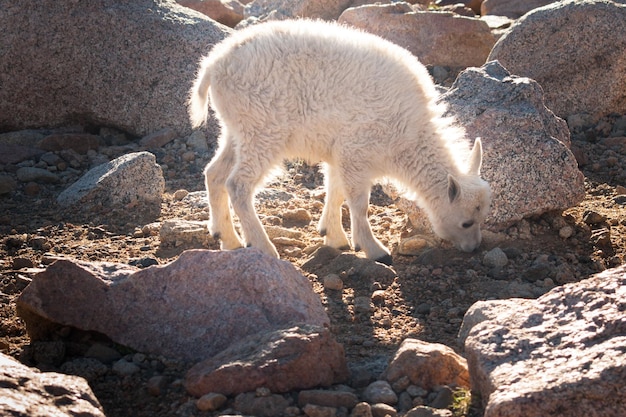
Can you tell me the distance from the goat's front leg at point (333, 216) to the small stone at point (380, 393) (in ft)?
11.9

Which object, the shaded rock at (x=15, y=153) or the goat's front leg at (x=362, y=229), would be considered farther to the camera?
the shaded rock at (x=15, y=153)

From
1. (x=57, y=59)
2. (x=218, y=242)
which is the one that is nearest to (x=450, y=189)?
(x=218, y=242)

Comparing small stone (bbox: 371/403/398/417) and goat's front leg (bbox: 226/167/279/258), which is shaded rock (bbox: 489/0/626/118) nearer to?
goat's front leg (bbox: 226/167/279/258)

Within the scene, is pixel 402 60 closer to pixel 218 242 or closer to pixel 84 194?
pixel 218 242

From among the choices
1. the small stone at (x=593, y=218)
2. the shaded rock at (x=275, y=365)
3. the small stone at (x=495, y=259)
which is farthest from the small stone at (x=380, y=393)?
the small stone at (x=593, y=218)

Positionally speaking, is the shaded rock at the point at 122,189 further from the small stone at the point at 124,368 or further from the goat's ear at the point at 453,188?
the small stone at the point at 124,368

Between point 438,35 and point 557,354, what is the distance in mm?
9986

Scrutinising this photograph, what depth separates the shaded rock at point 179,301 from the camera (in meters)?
5.05

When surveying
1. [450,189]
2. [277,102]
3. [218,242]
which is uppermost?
[277,102]

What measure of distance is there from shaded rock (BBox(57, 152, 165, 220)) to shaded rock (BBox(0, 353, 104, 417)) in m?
5.08

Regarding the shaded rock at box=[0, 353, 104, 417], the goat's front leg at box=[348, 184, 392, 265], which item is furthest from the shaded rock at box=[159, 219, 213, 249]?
the shaded rock at box=[0, 353, 104, 417]

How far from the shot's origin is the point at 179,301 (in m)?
5.21

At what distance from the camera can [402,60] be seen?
7.76m

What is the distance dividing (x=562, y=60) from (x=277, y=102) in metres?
5.83
